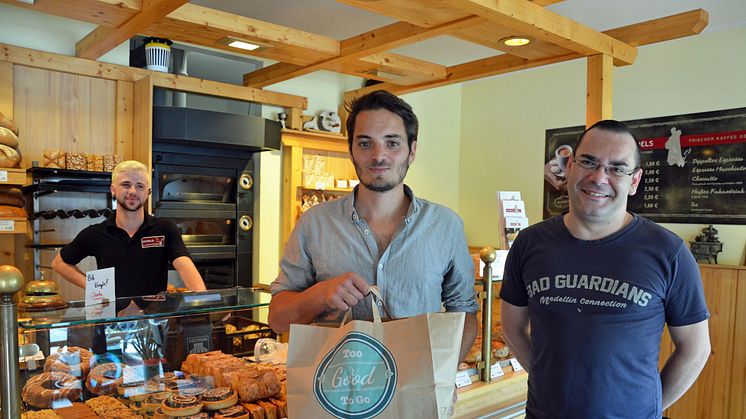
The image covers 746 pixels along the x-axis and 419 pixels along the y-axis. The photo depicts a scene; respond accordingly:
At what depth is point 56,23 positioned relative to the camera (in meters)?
4.05

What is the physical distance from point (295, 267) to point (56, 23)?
11.8 feet

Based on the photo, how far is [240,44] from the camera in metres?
3.84

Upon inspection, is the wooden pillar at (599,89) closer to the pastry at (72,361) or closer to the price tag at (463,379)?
the price tag at (463,379)

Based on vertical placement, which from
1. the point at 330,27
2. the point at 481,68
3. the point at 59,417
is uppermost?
the point at 330,27

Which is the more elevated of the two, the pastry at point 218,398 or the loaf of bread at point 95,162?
the loaf of bread at point 95,162

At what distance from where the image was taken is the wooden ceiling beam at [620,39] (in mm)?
3340

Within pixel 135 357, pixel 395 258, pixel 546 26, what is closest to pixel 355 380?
pixel 395 258

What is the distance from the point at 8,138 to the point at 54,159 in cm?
30

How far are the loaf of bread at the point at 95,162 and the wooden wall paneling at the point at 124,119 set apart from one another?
0.32m

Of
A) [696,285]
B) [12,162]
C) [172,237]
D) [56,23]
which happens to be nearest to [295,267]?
[696,285]

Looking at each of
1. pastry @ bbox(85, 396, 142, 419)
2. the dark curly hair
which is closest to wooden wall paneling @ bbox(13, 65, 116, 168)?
pastry @ bbox(85, 396, 142, 419)

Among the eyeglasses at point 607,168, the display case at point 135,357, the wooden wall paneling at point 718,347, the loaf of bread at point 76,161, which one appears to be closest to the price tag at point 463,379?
the display case at point 135,357

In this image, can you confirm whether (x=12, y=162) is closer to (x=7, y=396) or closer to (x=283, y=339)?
(x=283, y=339)

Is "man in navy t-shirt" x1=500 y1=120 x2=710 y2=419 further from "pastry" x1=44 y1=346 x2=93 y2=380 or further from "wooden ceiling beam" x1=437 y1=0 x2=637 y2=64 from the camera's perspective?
"pastry" x1=44 y1=346 x2=93 y2=380
